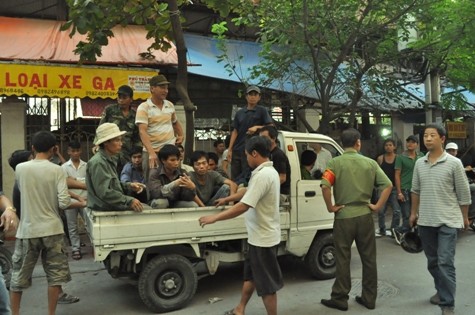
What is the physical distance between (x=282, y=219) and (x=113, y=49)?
19.0 feet

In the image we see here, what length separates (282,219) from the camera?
5.02m

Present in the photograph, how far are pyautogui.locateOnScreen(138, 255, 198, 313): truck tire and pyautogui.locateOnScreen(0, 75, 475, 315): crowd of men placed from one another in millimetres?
546

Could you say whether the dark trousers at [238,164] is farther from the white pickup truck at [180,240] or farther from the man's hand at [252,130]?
the white pickup truck at [180,240]

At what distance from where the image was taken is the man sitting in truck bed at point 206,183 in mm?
4836

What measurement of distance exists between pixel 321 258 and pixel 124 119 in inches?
118

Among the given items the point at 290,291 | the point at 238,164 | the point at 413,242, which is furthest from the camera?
the point at 238,164

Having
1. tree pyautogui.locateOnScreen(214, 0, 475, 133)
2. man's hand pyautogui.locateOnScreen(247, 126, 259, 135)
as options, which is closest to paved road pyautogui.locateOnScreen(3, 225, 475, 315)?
man's hand pyautogui.locateOnScreen(247, 126, 259, 135)

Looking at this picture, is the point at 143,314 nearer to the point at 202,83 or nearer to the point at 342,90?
the point at 342,90

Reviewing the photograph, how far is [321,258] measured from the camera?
5.43 meters

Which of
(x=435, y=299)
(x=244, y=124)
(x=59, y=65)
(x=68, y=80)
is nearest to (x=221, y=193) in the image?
(x=244, y=124)

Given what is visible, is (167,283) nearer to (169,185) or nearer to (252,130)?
(169,185)

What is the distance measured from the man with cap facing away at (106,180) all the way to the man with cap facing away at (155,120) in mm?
734

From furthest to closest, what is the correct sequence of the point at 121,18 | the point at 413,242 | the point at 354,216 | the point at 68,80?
1. the point at 68,80
2. the point at 121,18
3. the point at 413,242
4. the point at 354,216

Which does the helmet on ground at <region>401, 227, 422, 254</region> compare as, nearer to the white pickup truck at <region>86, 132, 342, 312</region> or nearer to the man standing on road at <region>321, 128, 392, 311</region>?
the man standing on road at <region>321, 128, 392, 311</region>
